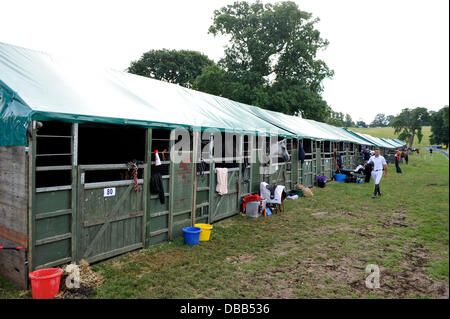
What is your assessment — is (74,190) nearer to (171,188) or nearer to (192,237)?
(171,188)

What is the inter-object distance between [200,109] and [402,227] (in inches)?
303

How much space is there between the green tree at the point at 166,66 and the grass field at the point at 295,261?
3852 cm

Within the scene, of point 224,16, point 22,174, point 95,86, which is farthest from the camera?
point 224,16

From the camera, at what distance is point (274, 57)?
34.8 m

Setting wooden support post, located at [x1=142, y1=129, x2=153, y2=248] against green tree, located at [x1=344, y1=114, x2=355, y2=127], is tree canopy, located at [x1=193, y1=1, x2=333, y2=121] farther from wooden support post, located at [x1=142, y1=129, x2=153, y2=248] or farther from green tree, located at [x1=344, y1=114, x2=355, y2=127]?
green tree, located at [x1=344, y1=114, x2=355, y2=127]

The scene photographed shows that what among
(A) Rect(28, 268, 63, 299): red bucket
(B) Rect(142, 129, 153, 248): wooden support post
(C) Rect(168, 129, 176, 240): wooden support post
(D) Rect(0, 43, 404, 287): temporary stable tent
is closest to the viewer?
(A) Rect(28, 268, 63, 299): red bucket

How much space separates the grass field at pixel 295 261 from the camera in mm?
5168

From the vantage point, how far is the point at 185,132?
8.21 m

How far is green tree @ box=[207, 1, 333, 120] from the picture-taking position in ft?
104

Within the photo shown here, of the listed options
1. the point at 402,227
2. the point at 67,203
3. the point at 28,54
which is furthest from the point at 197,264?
the point at 402,227

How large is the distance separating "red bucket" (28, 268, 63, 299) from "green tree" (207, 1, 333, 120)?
27508 mm

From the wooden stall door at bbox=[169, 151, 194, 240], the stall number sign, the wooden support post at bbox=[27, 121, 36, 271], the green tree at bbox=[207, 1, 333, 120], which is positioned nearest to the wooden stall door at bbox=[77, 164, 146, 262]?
the stall number sign

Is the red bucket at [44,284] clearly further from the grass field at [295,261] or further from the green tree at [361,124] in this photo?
the green tree at [361,124]
